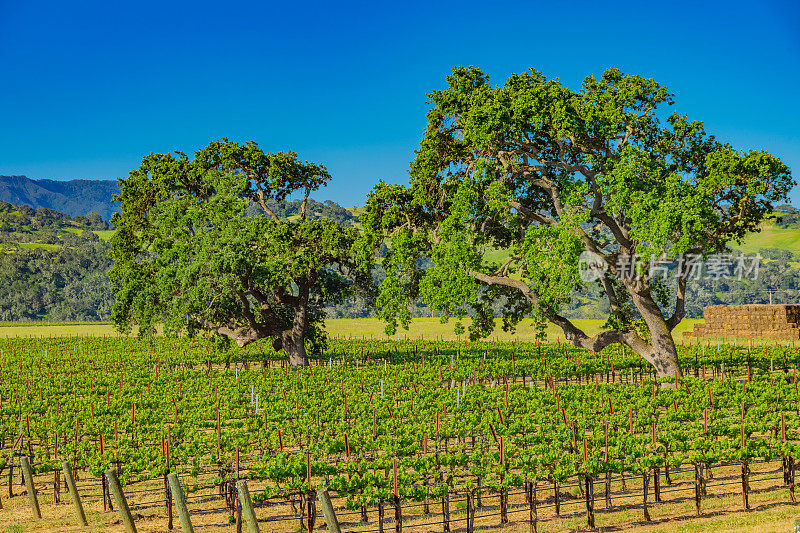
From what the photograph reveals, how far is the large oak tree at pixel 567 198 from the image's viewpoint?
30078 millimetres

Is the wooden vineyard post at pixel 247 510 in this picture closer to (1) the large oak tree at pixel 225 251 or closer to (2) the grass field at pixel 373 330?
(1) the large oak tree at pixel 225 251

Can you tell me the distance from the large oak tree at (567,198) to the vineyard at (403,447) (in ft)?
14.4

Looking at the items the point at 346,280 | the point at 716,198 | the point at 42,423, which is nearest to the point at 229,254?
the point at 346,280

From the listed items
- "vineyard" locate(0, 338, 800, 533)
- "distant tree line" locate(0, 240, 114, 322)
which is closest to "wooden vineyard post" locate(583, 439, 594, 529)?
"vineyard" locate(0, 338, 800, 533)

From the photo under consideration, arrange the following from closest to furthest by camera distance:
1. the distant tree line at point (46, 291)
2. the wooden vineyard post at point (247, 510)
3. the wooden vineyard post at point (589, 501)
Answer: the wooden vineyard post at point (247, 510)
the wooden vineyard post at point (589, 501)
the distant tree line at point (46, 291)

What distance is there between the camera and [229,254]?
1439 inches

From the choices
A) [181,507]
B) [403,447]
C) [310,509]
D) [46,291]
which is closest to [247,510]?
[181,507]

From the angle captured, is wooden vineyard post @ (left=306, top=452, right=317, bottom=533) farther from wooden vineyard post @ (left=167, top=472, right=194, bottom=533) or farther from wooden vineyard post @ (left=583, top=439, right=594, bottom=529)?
wooden vineyard post @ (left=583, top=439, right=594, bottom=529)

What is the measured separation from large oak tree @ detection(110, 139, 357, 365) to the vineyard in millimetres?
4493

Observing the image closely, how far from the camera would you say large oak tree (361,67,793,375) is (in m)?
30.1

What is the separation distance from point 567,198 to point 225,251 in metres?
17.8

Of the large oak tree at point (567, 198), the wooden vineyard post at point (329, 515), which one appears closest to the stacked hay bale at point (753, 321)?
the large oak tree at point (567, 198)

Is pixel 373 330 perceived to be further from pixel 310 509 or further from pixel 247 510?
pixel 247 510

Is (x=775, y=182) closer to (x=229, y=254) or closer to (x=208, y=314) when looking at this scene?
(x=229, y=254)
